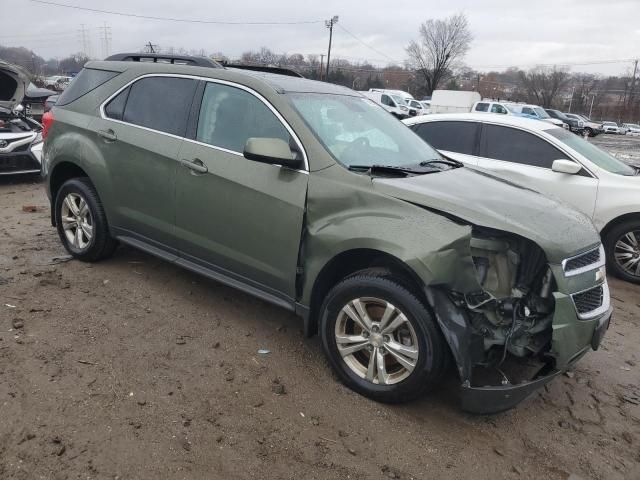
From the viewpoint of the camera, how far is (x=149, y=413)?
9.42ft

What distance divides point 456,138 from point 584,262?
376 centimetres

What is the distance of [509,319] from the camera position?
292 centimetres

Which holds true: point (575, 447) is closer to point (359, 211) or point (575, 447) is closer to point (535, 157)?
point (359, 211)

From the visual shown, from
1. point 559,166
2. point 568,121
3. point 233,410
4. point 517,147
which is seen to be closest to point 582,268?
point 233,410

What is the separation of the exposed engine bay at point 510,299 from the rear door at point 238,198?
3.73 feet

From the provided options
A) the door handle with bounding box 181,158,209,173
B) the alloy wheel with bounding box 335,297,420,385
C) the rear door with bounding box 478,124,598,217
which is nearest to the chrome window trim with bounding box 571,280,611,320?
the alloy wheel with bounding box 335,297,420,385

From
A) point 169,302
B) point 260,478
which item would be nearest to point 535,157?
point 169,302

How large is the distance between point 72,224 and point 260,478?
343 centimetres

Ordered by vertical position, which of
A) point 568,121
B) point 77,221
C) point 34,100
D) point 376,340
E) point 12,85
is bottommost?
point 376,340

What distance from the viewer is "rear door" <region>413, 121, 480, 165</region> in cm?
637

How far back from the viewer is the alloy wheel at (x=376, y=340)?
296 centimetres

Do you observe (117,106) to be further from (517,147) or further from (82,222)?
(517,147)

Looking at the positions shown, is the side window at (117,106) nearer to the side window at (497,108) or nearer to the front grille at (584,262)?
the front grille at (584,262)

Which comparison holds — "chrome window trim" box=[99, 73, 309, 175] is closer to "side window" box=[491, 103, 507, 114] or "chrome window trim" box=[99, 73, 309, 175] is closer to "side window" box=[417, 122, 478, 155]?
"side window" box=[417, 122, 478, 155]
